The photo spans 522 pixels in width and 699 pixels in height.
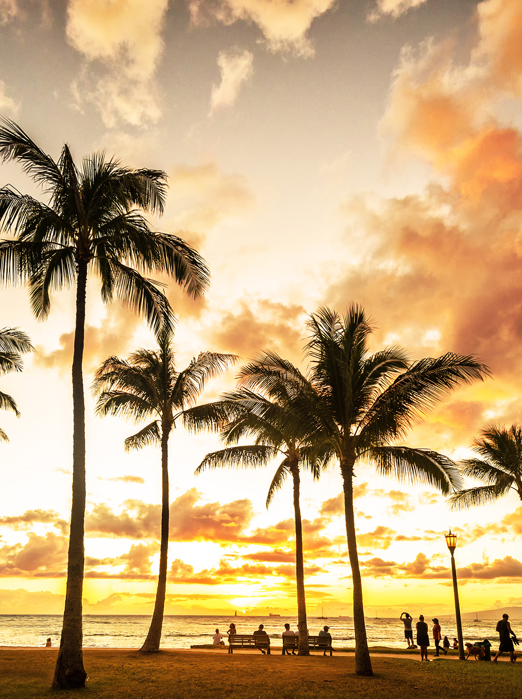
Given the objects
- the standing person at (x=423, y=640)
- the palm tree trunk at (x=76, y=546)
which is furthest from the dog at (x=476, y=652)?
the palm tree trunk at (x=76, y=546)

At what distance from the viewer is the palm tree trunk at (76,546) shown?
36.2ft

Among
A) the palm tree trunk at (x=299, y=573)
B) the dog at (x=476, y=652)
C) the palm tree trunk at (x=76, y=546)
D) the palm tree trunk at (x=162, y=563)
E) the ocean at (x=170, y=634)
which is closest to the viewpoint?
the palm tree trunk at (x=76, y=546)

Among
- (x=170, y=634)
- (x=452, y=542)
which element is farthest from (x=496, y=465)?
(x=170, y=634)

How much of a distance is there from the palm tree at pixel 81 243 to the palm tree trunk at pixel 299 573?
10.0 m

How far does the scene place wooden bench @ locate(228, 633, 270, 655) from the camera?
21297mm

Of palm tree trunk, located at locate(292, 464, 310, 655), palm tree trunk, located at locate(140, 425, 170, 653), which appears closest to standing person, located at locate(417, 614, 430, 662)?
palm tree trunk, located at locate(292, 464, 310, 655)

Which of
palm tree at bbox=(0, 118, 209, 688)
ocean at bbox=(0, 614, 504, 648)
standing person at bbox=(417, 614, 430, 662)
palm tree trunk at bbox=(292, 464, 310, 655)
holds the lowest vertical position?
ocean at bbox=(0, 614, 504, 648)

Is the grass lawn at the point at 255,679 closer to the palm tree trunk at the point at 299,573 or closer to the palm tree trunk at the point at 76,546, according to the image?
the palm tree trunk at the point at 76,546

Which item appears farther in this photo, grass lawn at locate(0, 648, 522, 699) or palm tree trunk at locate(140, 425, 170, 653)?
palm tree trunk at locate(140, 425, 170, 653)

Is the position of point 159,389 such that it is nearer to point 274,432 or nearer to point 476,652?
point 274,432

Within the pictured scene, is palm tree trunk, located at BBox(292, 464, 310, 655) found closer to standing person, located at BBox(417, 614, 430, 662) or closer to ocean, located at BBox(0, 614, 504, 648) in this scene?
standing person, located at BBox(417, 614, 430, 662)

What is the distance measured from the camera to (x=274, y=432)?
20625 millimetres

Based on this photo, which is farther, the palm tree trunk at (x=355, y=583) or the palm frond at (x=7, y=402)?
the palm frond at (x=7, y=402)

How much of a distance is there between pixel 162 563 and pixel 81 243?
1173cm
